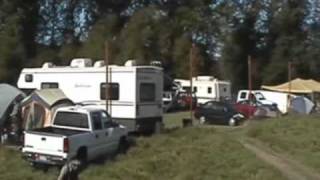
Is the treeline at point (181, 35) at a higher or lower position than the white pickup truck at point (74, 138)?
higher

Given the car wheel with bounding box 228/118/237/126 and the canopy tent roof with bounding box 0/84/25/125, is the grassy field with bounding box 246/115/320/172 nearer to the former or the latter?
the car wheel with bounding box 228/118/237/126

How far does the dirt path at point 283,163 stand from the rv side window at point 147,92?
19.5 feet

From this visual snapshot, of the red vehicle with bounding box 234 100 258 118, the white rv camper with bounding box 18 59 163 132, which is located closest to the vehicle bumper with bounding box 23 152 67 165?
the white rv camper with bounding box 18 59 163 132

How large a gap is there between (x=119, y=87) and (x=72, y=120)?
692 cm

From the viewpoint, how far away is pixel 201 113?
1686 inches

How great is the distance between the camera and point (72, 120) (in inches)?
969

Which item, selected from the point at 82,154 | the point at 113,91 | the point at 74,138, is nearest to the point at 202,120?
the point at 113,91

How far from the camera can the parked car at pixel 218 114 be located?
136 ft

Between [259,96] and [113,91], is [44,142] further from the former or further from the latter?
[259,96]

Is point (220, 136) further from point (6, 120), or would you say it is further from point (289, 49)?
point (289, 49)

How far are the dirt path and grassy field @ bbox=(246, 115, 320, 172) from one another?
0.29 m

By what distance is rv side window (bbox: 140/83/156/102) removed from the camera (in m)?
31.6

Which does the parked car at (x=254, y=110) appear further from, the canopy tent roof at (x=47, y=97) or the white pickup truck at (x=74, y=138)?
the white pickup truck at (x=74, y=138)

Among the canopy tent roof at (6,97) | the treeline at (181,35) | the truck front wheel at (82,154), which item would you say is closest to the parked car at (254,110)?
the canopy tent roof at (6,97)
